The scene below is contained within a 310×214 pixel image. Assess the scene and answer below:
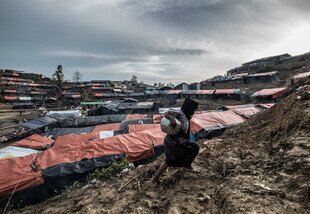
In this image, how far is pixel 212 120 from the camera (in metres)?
17.3

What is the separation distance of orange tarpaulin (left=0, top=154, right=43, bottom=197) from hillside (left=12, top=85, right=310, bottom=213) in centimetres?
346

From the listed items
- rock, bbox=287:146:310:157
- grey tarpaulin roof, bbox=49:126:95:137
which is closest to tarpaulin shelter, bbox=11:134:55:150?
grey tarpaulin roof, bbox=49:126:95:137

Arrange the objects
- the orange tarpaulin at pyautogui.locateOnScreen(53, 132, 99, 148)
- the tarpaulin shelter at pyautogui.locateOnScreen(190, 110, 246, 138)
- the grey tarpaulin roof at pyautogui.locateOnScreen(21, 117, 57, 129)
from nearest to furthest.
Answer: the tarpaulin shelter at pyautogui.locateOnScreen(190, 110, 246, 138)
the orange tarpaulin at pyautogui.locateOnScreen(53, 132, 99, 148)
the grey tarpaulin roof at pyautogui.locateOnScreen(21, 117, 57, 129)

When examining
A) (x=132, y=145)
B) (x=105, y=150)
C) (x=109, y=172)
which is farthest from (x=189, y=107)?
(x=132, y=145)

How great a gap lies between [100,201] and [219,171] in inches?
90.5

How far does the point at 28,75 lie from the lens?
78062 mm

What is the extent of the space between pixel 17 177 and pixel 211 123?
36.9 feet

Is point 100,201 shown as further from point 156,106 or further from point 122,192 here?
point 156,106

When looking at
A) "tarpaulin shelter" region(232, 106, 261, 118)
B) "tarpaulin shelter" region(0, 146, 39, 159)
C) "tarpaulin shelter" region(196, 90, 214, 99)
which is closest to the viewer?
"tarpaulin shelter" region(0, 146, 39, 159)

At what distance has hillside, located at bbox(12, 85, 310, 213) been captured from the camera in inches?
141

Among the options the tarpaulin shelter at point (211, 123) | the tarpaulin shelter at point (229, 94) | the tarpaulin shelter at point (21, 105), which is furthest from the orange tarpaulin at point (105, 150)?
the tarpaulin shelter at point (21, 105)

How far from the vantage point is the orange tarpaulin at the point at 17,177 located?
8938mm

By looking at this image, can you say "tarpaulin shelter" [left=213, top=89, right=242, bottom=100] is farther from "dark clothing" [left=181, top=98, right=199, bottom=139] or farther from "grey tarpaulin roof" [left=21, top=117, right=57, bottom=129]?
"dark clothing" [left=181, top=98, right=199, bottom=139]

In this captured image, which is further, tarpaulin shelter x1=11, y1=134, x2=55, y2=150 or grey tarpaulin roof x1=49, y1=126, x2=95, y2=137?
grey tarpaulin roof x1=49, y1=126, x2=95, y2=137
